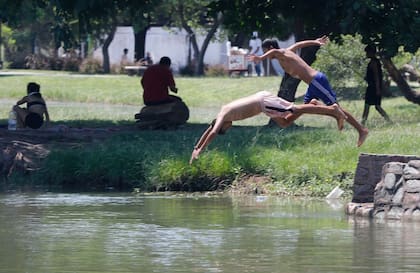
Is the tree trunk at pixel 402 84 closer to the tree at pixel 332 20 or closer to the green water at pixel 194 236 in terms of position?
the tree at pixel 332 20

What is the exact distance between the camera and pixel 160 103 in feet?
85.5

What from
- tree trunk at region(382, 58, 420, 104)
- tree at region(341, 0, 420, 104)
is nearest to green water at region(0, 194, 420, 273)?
tree at region(341, 0, 420, 104)

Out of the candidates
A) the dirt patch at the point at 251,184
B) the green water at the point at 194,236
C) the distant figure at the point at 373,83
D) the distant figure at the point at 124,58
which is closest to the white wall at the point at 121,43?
the distant figure at the point at 124,58

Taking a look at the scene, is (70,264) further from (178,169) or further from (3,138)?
(3,138)

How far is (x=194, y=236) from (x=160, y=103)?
1129 cm

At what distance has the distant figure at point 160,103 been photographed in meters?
25.8

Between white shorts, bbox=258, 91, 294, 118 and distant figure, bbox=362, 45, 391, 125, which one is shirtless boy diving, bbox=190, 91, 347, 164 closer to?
white shorts, bbox=258, 91, 294, 118

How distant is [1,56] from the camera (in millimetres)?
82188

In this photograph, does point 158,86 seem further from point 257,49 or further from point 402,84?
point 257,49

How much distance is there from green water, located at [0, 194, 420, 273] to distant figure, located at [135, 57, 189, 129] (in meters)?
6.55

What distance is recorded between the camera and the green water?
12898 mm

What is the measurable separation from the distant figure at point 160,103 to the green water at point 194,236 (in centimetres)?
655

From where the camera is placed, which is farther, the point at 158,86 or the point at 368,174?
the point at 158,86

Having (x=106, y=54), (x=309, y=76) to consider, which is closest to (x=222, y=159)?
(x=309, y=76)
